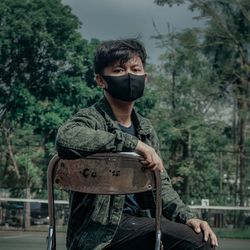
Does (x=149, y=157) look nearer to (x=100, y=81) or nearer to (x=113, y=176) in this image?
(x=113, y=176)

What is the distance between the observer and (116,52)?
8.39 ft

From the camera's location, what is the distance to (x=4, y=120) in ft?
125

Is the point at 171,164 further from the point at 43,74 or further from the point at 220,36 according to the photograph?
the point at 43,74

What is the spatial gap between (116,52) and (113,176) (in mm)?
497

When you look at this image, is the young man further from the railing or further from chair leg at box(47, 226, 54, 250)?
the railing

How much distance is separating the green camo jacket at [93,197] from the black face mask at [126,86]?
0.28 feet

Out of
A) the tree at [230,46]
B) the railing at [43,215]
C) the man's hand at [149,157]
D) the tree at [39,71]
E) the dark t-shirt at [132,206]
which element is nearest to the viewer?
the man's hand at [149,157]

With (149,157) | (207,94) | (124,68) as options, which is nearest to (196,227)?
(149,157)

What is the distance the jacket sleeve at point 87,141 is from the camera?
2.27m

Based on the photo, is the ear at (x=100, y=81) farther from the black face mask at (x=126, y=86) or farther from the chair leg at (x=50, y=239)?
the chair leg at (x=50, y=239)

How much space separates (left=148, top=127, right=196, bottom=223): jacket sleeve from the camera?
2539 millimetres

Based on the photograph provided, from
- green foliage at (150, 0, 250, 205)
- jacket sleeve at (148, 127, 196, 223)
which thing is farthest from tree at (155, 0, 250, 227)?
jacket sleeve at (148, 127, 196, 223)

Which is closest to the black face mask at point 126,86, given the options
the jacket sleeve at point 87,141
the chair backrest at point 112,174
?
the jacket sleeve at point 87,141

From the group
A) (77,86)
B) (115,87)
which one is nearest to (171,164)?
(77,86)
